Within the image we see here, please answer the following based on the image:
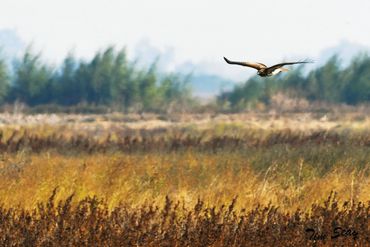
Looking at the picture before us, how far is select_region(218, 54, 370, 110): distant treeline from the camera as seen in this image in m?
53.9

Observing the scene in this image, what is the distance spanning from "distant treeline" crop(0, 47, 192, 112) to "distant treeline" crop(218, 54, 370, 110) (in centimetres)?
477

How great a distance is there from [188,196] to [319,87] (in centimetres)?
4684

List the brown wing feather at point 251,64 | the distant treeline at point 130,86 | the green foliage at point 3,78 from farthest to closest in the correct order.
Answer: the distant treeline at point 130,86 → the green foliage at point 3,78 → the brown wing feather at point 251,64

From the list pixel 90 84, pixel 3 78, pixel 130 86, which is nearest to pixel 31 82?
pixel 3 78

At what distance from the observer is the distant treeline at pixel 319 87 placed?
177 feet

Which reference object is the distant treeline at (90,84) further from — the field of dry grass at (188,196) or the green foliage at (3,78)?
the field of dry grass at (188,196)

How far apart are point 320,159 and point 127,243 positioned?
7.15 meters

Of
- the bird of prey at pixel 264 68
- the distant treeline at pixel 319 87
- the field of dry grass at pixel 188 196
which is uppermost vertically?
the distant treeline at pixel 319 87

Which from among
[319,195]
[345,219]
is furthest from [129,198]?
[345,219]

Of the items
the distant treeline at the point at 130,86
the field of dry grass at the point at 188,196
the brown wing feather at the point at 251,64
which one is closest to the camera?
the brown wing feather at the point at 251,64

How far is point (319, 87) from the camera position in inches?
2141

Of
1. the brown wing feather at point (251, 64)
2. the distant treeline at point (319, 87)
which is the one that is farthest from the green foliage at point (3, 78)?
the brown wing feather at point (251, 64)

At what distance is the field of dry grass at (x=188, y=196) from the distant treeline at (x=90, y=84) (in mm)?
35643

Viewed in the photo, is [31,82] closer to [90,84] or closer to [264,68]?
[90,84]
